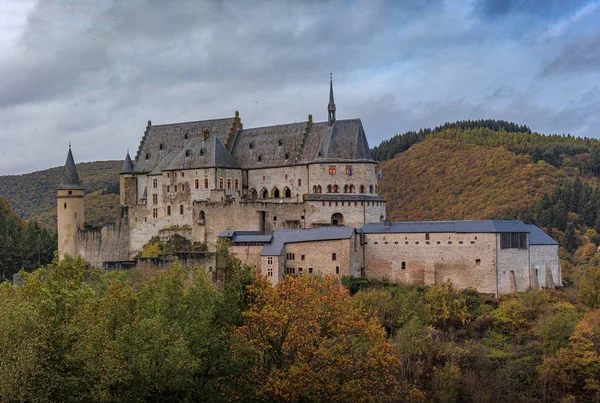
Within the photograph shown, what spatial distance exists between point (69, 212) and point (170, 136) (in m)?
12.9

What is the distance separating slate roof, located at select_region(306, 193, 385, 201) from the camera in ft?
223

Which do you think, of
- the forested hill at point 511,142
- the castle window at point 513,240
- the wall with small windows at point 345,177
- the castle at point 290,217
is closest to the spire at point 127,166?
the castle at point 290,217

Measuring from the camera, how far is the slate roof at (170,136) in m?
79.0

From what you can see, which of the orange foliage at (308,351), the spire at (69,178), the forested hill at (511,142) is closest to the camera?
the orange foliage at (308,351)

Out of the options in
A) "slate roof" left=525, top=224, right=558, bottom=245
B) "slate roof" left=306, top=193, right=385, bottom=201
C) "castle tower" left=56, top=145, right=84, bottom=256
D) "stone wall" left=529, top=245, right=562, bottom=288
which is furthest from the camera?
"castle tower" left=56, top=145, right=84, bottom=256

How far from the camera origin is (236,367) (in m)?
35.0

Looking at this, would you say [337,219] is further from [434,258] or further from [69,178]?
[69,178]

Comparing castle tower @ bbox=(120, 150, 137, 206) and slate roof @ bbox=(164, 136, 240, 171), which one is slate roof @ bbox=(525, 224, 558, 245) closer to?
slate roof @ bbox=(164, 136, 240, 171)

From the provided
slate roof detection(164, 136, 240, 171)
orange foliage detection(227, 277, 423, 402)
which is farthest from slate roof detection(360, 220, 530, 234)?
orange foliage detection(227, 277, 423, 402)

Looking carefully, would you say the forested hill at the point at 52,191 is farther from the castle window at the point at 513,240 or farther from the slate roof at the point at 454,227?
the castle window at the point at 513,240

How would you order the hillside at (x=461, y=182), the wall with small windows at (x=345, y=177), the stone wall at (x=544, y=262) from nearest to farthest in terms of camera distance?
the stone wall at (x=544, y=262) → the wall with small windows at (x=345, y=177) → the hillside at (x=461, y=182)

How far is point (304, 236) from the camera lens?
6200 cm

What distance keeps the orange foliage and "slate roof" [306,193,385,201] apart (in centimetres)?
2802

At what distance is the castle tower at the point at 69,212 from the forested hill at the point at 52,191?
4218 cm
